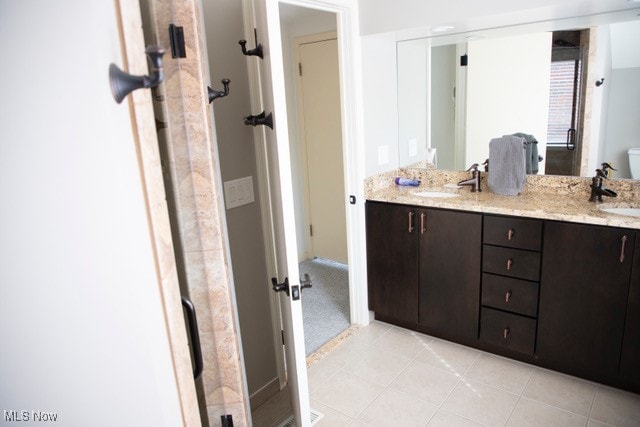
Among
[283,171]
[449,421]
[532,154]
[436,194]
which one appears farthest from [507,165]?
[283,171]

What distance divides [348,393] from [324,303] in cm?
107

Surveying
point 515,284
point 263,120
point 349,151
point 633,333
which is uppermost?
point 263,120

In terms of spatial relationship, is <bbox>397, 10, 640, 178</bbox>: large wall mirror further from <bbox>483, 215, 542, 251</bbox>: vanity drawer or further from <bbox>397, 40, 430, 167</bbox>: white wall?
<bbox>483, 215, 542, 251</bbox>: vanity drawer

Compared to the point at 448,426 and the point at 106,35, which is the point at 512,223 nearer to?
the point at 448,426

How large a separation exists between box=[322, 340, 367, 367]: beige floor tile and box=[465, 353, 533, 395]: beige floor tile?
2.18 ft

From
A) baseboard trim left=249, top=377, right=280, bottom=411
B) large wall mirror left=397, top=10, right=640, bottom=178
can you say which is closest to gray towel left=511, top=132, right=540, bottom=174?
large wall mirror left=397, top=10, right=640, bottom=178

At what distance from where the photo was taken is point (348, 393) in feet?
7.53

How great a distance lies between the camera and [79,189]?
69 cm

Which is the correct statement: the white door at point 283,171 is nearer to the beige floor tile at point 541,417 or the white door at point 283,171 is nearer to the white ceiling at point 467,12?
the beige floor tile at point 541,417

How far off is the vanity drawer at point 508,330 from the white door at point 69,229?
2.13m

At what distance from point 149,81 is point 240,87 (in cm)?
127

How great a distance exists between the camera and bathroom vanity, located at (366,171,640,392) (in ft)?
6.75

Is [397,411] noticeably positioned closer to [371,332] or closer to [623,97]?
[371,332]

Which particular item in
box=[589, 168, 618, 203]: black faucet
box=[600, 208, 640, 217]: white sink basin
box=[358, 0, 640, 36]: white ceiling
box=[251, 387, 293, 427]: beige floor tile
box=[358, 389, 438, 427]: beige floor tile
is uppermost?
box=[358, 0, 640, 36]: white ceiling
